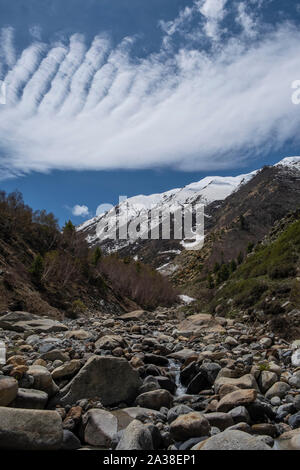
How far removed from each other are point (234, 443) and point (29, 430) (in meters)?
3.14

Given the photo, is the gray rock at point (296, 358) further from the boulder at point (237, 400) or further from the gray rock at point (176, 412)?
the gray rock at point (176, 412)

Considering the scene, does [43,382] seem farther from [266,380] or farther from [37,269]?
[37,269]

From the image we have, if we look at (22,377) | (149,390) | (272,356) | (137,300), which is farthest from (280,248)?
(137,300)

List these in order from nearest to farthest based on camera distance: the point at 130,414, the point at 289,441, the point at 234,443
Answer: the point at 234,443
the point at 289,441
the point at 130,414

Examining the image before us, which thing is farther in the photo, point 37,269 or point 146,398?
point 37,269

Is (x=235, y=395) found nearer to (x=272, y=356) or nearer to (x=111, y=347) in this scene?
(x=272, y=356)

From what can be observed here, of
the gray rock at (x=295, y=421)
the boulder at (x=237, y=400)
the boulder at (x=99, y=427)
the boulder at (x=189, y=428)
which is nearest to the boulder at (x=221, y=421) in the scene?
the boulder at (x=189, y=428)

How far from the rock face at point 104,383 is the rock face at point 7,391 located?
1230 mm

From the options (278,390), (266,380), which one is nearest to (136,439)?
(278,390)

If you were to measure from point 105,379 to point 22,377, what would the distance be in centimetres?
184

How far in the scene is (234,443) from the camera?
14.8 feet

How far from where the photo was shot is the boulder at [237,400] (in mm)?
6504

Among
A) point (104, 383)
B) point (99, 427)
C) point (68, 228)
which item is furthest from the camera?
point (68, 228)

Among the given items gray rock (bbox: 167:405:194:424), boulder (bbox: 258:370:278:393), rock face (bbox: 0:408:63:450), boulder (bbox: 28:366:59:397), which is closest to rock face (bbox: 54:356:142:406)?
boulder (bbox: 28:366:59:397)
